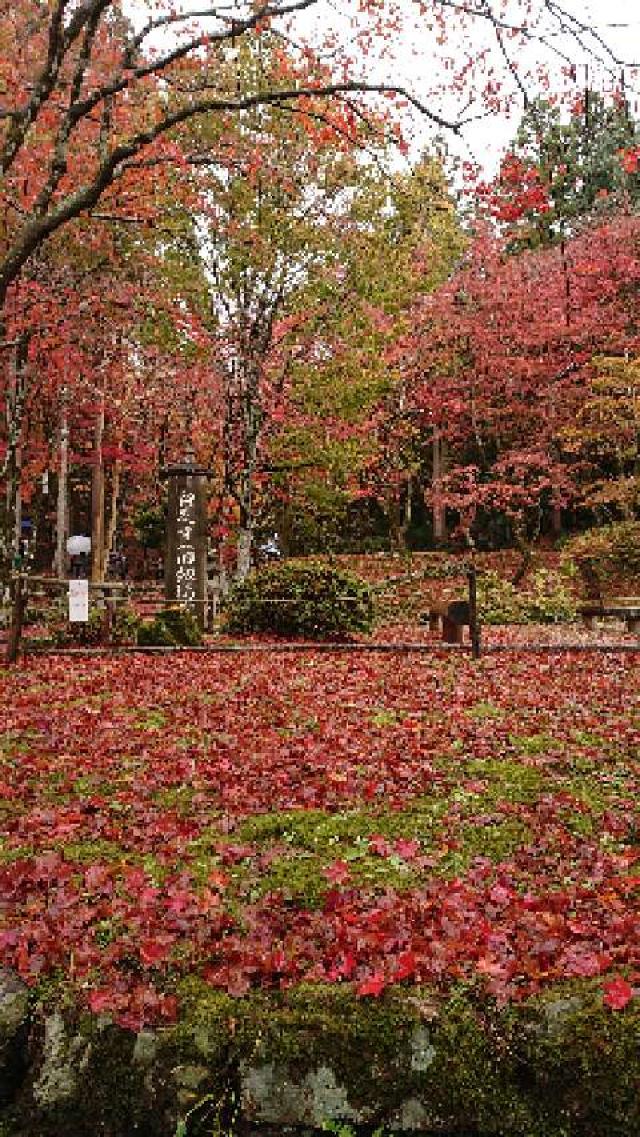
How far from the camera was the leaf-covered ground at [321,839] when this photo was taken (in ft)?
13.5

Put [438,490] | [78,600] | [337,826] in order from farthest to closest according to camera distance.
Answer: [438,490]
[78,600]
[337,826]

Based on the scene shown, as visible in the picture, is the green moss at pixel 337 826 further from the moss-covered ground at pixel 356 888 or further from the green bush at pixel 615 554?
the green bush at pixel 615 554

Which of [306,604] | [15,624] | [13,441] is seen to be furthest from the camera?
[13,441]

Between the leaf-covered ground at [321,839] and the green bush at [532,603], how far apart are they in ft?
34.0

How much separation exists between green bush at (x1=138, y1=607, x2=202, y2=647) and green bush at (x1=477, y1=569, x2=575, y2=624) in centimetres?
880

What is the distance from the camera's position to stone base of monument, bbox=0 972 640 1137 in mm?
3490

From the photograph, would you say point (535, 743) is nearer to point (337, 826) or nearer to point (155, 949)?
point (337, 826)

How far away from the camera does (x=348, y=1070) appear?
3.61 meters

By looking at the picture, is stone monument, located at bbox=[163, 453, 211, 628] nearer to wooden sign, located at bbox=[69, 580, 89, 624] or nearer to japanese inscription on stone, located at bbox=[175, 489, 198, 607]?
japanese inscription on stone, located at bbox=[175, 489, 198, 607]

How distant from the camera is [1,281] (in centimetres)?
679

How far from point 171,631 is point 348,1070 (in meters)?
11.2

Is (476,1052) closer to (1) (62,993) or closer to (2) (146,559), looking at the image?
(1) (62,993)

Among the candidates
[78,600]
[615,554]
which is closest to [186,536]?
[78,600]

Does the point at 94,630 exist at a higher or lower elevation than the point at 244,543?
lower
